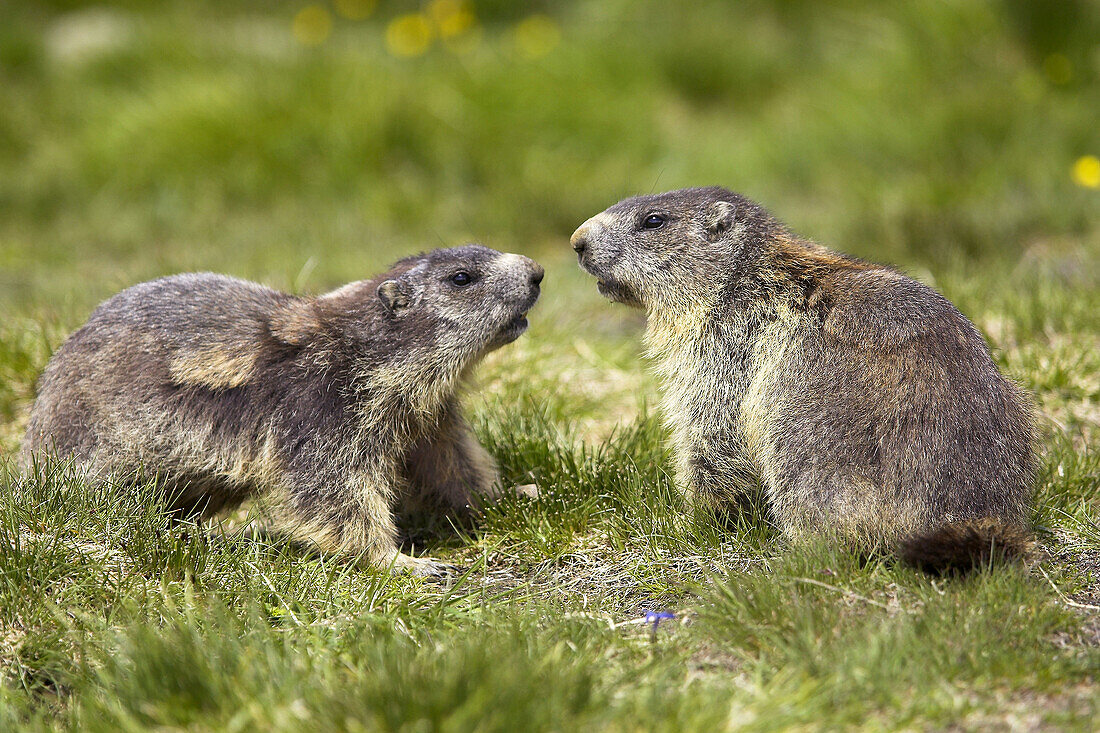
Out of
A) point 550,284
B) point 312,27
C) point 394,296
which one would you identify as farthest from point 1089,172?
point 312,27

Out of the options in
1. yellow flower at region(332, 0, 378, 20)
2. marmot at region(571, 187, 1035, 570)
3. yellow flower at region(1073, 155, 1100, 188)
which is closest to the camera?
marmot at region(571, 187, 1035, 570)

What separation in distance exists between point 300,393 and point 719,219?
1.99 metres

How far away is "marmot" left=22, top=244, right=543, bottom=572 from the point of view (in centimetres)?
451

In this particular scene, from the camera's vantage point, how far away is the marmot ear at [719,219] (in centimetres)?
470

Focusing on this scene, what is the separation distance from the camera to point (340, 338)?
15.6 ft

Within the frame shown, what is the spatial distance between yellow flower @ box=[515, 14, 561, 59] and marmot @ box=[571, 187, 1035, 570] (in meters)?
7.42

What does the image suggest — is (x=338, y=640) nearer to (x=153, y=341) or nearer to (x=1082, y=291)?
(x=153, y=341)

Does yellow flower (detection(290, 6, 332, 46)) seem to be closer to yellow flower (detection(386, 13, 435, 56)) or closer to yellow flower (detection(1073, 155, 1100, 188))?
yellow flower (detection(386, 13, 435, 56))

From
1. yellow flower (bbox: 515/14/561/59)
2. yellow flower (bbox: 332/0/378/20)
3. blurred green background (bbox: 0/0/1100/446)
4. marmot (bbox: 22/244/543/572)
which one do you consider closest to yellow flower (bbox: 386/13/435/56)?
blurred green background (bbox: 0/0/1100/446)

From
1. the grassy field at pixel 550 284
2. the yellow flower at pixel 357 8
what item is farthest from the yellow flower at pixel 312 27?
the yellow flower at pixel 357 8

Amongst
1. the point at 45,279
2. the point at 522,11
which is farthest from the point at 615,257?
the point at 522,11

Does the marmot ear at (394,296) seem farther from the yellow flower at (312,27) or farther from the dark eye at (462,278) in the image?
the yellow flower at (312,27)

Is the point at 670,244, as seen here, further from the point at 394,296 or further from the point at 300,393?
the point at 300,393

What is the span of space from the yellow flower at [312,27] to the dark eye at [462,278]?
8241mm
